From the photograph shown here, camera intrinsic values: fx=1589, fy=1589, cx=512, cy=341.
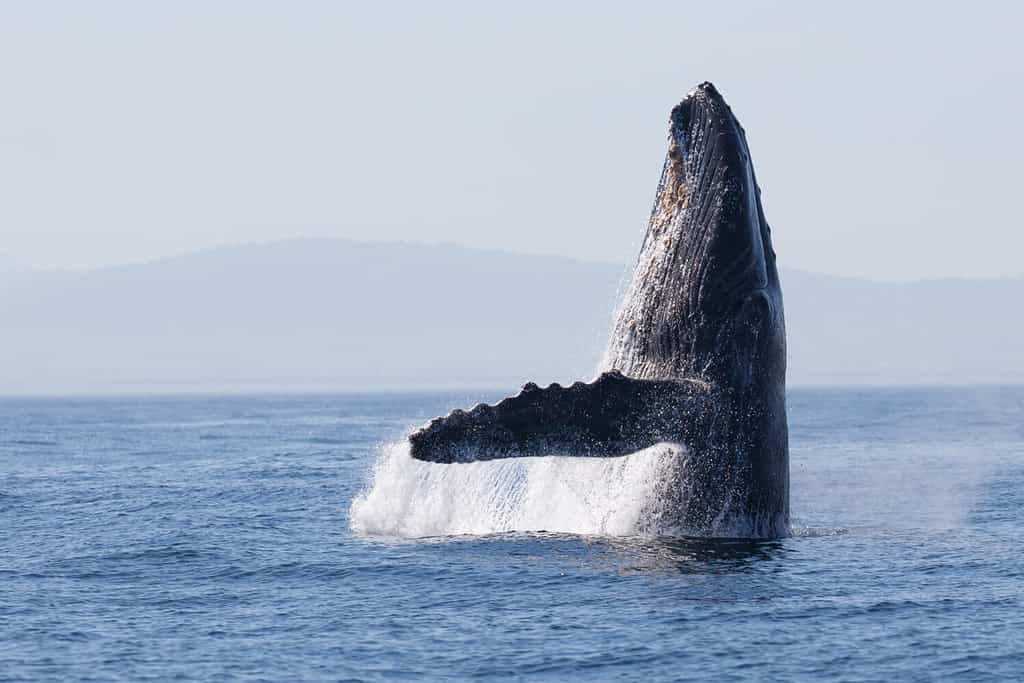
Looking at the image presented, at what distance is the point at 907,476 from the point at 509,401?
19.0 meters

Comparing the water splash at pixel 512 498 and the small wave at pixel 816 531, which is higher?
the water splash at pixel 512 498

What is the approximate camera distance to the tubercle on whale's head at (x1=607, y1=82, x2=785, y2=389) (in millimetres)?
17406

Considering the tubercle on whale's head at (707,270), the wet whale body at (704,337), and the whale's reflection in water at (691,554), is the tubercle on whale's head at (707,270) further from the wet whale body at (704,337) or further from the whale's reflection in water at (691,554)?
the whale's reflection in water at (691,554)

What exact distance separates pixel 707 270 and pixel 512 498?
557 cm

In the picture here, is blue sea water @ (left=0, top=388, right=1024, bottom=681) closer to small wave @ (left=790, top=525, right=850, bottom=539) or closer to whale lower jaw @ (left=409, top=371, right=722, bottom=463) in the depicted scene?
small wave @ (left=790, top=525, right=850, bottom=539)

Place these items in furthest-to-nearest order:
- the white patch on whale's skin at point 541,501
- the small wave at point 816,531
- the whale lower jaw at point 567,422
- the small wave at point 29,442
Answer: the small wave at point 29,442, the small wave at point 816,531, the white patch on whale's skin at point 541,501, the whale lower jaw at point 567,422

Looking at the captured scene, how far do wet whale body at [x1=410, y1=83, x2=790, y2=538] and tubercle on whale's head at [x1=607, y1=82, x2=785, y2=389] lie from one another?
1cm

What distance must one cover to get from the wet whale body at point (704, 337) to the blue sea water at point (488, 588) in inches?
41.3

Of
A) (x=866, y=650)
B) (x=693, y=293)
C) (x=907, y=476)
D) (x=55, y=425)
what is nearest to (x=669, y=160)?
(x=693, y=293)

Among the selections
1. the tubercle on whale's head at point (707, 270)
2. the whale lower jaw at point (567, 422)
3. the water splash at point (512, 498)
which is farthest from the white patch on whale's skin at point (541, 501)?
the tubercle on whale's head at point (707, 270)

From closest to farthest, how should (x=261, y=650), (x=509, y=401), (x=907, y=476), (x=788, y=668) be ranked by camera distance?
(x=788, y=668), (x=261, y=650), (x=509, y=401), (x=907, y=476)

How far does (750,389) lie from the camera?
17.8 metres

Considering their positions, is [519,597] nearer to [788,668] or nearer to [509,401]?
[509,401]

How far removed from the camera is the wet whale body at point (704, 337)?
17000mm
